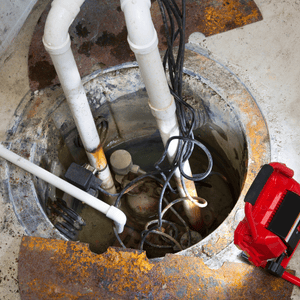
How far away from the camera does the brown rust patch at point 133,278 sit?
1350 millimetres

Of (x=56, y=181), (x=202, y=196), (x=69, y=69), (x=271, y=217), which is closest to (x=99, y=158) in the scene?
(x=56, y=181)

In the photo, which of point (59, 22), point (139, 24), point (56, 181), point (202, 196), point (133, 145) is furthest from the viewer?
point (133, 145)

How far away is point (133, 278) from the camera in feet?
4.51

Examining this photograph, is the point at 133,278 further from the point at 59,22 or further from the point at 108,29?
the point at 108,29

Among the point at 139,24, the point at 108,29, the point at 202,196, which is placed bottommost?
the point at 202,196

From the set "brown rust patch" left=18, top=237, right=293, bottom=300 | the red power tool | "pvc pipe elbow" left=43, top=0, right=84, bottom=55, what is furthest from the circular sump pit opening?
"pvc pipe elbow" left=43, top=0, right=84, bottom=55

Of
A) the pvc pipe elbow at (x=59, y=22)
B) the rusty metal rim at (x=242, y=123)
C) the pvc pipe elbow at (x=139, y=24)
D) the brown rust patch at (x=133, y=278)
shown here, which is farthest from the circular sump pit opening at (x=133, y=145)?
the pvc pipe elbow at (x=139, y=24)

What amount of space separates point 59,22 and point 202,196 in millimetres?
1829

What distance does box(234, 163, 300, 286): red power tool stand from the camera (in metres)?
1.19

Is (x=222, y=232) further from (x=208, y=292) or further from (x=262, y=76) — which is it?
(x=262, y=76)

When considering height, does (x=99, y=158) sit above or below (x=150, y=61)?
below

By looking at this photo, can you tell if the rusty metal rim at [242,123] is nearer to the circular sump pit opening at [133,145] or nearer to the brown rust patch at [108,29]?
the circular sump pit opening at [133,145]

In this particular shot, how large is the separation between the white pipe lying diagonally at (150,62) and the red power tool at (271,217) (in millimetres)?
526

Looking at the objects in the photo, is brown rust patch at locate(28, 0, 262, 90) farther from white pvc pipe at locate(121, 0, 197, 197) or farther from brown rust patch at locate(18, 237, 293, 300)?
brown rust patch at locate(18, 237, 293, 300)
